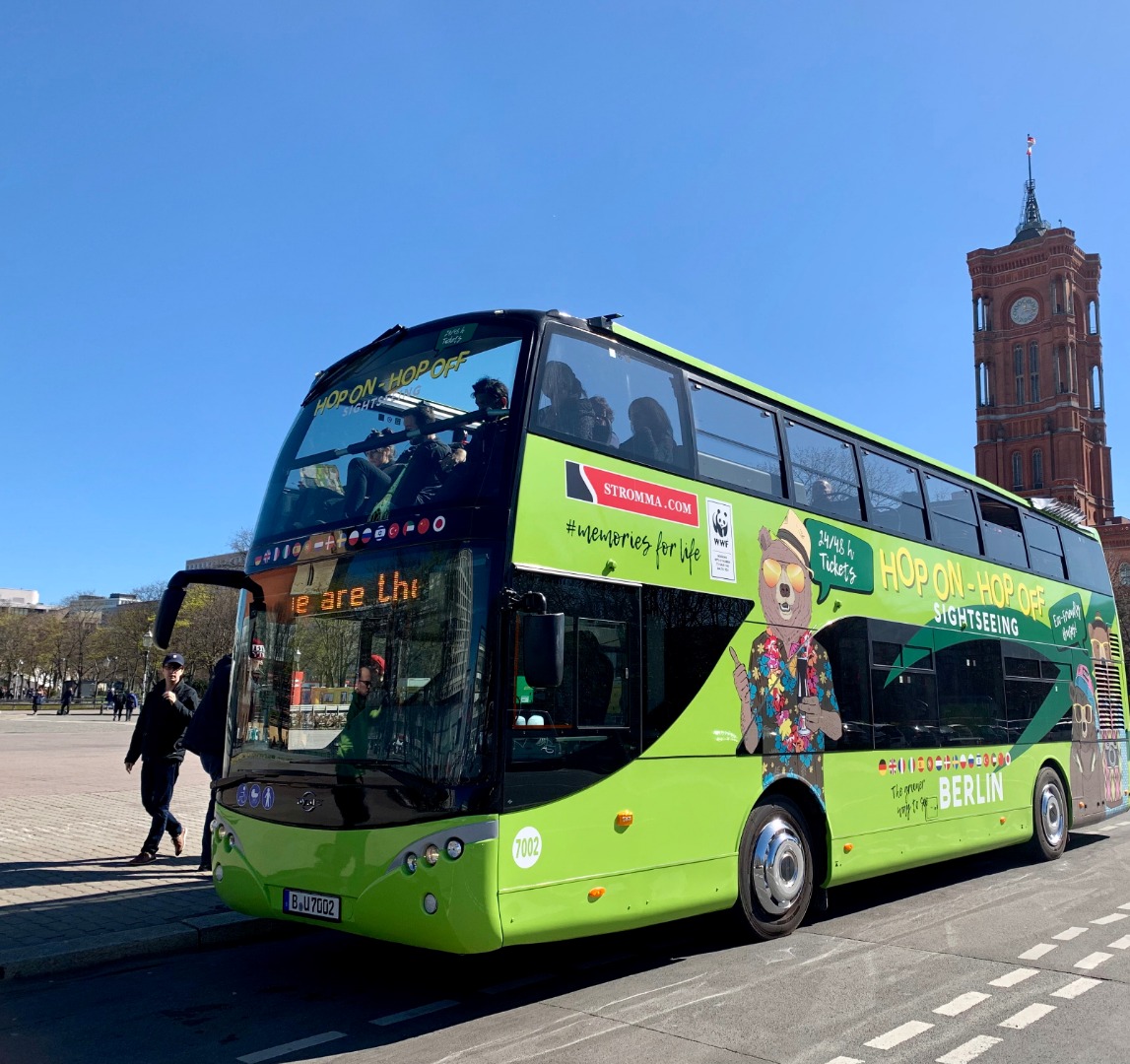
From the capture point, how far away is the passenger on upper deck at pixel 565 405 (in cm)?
646

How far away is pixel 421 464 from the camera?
6.51 m

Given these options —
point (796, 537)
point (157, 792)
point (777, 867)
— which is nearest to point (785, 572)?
point (796, 537)

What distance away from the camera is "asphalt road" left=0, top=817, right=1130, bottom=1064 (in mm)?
5195

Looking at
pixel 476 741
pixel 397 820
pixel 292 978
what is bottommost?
pixel 292 978

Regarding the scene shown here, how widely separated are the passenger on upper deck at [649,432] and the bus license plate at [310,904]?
343 centimetres

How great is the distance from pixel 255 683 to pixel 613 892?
2736 mm

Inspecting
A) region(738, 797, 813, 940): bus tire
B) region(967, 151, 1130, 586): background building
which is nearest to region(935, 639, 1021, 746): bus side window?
region(738, 797, 813, 940): bus tire

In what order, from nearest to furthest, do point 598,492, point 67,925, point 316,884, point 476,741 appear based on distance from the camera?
point 476,741 < point 316,884 < point 598,492 < point 67,925

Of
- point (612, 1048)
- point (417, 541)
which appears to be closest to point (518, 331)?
point (417, 541)

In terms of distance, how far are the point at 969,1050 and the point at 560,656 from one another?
2.89 metres

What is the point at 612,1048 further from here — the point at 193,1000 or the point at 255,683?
the point at 255,683

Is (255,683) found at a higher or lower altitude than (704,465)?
lower

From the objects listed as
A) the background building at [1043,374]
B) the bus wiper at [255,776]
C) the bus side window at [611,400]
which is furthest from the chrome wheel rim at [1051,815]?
the background building at [1043,374]

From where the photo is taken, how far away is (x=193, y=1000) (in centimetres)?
622
